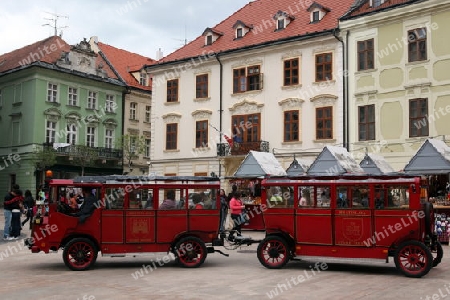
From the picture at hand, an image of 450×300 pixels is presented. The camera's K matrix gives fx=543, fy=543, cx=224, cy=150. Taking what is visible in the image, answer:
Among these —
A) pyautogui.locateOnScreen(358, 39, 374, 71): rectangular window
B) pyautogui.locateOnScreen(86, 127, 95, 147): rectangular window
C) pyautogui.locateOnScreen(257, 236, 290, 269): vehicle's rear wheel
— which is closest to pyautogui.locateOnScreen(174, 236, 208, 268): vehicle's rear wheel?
pyautogui.locateOnScreen(257, 236, 290, 269): vehicle's rear wheel

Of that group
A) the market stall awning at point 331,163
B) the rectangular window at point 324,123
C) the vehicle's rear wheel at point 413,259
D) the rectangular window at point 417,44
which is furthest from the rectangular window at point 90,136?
the vehicle's rear wheel at point 413,259

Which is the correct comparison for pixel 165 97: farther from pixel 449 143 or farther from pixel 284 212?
pixel 284 212

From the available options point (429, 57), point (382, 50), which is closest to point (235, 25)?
point (382, 50)

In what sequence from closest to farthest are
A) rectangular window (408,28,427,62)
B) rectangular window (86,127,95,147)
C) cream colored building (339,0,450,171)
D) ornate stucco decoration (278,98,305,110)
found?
cream colored building (339,0,450,171)
rectangular window (408,28,427,62)
ornate stucco decoration (278,98,305,110)
rectangular window (86,127,95,147)

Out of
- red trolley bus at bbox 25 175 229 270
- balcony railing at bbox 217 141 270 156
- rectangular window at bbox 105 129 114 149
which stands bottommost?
red trolley bus at bbox 25 175 229 270

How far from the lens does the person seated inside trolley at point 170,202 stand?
12.7 meters

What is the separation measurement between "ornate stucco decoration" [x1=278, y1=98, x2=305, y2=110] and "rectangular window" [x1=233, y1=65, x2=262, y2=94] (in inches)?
74.1

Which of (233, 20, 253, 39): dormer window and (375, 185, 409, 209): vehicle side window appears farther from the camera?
(233, 20, 253, 39): dormer window

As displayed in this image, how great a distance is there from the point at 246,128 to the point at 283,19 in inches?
262

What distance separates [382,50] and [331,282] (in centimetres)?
1809

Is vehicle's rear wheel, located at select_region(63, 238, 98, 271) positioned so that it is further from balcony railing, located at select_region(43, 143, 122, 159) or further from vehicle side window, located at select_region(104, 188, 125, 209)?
balcony railing, located at select_region(43, 143, 122, 159)

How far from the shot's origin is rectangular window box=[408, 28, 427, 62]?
81.4 ft

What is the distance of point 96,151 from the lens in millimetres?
43688

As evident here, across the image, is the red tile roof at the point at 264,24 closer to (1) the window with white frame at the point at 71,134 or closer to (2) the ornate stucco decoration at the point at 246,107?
(2) the ornate stucco decoration at the point at 246,107
